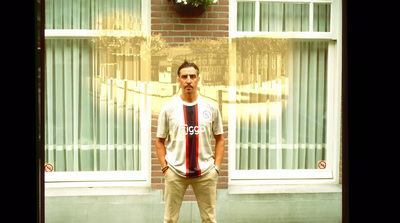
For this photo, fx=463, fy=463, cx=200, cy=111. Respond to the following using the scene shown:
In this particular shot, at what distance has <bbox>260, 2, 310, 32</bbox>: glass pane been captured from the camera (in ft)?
19.5

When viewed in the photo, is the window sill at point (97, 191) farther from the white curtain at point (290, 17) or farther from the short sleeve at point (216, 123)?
the white curtain at point (290, 17)

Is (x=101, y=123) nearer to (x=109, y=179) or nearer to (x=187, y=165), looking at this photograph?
(x=109, y=179)

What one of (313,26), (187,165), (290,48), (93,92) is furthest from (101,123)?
(313,26)

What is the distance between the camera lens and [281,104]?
239 inches

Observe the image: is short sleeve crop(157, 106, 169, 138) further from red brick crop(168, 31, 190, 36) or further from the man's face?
red brick crop(168, 31, 190, 36)

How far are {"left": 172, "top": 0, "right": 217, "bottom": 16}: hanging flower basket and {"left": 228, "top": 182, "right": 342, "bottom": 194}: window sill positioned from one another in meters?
2.22

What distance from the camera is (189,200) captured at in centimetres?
571

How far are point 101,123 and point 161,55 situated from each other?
118cm

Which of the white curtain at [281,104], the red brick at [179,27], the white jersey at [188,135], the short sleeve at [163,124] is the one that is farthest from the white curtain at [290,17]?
the short sleeve at [163,124]

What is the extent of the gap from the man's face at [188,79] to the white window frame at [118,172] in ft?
Answer: 4.67

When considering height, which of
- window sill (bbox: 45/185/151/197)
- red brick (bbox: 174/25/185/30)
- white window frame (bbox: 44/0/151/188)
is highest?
red brick (bbox: 174/25/185/30)

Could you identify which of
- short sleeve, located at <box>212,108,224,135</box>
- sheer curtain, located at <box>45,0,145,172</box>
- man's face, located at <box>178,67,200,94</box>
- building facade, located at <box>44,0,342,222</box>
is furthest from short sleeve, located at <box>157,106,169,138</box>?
sheer curtain, located at <box>45,0,145,172</box>

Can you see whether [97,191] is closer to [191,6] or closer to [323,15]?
[191,6]

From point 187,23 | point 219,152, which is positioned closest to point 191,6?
point 187,23
